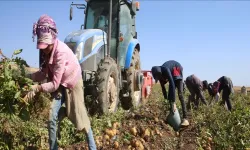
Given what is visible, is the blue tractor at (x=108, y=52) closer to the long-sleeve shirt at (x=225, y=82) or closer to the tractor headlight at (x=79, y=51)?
the tractor headlight at (x=79, y=51)

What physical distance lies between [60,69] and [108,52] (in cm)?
348

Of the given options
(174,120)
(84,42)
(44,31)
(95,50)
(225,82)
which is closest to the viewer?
(44,31)

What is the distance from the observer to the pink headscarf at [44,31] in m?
3.36

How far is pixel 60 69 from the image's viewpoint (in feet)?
11.1

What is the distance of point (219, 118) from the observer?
6.62 meters

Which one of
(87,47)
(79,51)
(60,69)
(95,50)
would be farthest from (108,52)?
(60,69)

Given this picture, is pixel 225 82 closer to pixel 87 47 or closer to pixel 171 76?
pixel 171 76

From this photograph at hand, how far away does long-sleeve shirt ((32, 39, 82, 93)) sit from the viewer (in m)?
3.39

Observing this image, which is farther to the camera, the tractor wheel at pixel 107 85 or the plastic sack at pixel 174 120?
the plastic sack at pixel 174 120

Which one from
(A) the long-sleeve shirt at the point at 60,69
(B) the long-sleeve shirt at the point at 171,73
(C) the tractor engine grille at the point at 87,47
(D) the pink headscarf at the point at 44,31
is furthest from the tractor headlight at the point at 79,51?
(D) the pink headscarf at the point at 44,31

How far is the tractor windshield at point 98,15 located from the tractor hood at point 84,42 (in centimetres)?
66

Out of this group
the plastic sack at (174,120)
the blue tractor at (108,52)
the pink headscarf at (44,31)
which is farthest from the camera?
the plastic sack at (174,120)

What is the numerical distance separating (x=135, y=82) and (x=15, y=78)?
4847 millimetres

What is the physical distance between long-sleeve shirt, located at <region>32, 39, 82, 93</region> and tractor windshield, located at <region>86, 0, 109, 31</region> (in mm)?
3862
